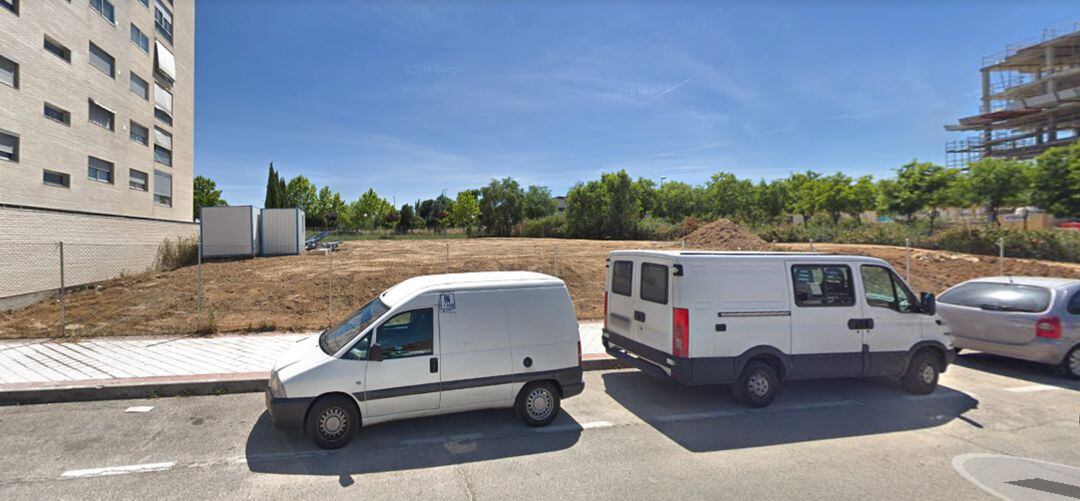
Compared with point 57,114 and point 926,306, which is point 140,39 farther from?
point 926,306

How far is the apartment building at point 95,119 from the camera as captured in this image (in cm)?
1839

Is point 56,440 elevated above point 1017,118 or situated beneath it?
situated beneath

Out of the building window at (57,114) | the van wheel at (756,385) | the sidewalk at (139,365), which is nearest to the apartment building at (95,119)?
the building window at (57,114)

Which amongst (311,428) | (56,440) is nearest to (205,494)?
(311,428)

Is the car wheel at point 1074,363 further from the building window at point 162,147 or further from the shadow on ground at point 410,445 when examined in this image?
the building window at point 162,147

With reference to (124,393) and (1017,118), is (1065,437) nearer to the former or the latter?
(124,393)

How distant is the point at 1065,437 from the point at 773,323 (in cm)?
314

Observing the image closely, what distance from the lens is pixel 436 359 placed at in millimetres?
5117

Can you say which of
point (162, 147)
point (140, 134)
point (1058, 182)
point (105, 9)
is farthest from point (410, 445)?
point (162, 147)

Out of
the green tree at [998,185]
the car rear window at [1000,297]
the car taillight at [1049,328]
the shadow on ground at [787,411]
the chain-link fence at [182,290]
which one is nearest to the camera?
the shadow on ground at [787,411]

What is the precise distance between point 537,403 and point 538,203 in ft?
241

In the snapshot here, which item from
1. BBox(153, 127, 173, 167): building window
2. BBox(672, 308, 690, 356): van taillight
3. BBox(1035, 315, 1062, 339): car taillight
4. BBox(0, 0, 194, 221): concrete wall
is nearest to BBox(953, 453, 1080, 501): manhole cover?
BBox(672, 308, 690, 356): van taillight

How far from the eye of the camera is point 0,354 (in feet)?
26.4

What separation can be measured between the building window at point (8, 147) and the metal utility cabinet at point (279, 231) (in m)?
9.07
